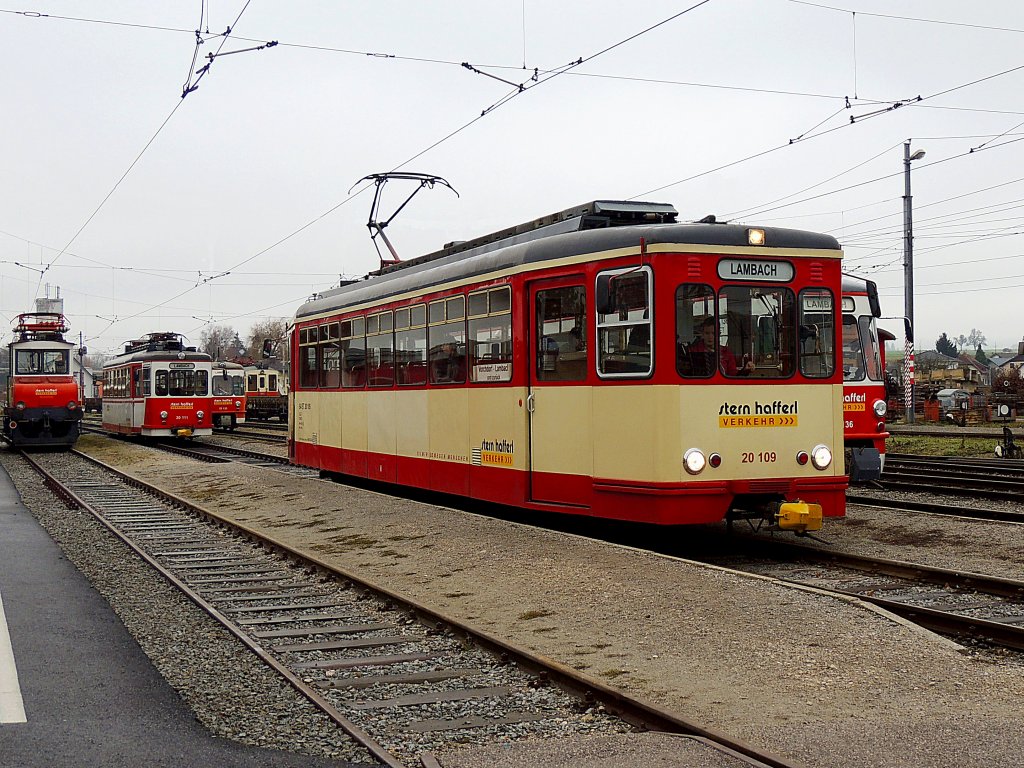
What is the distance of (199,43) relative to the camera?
17.0 metres

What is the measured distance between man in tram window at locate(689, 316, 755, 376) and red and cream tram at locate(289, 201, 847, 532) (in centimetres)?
1

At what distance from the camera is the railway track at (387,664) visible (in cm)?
567

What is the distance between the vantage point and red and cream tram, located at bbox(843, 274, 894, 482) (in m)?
16.2

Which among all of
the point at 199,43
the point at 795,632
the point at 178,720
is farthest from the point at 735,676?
the point at 199,43

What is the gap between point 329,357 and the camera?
1861 cm

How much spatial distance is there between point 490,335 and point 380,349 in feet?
12.4

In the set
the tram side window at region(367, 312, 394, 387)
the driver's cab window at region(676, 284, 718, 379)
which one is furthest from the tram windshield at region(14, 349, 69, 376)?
the driver's cab window at region(676, 284, 718, 379)

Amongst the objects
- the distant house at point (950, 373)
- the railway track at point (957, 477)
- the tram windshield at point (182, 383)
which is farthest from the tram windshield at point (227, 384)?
the distant house at point (950, 373)

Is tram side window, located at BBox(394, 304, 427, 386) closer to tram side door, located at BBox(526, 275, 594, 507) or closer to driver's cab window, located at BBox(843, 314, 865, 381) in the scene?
tram side door, located at BBox(526, 275, 594, 507)

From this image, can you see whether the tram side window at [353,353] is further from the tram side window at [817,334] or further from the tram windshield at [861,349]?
the tram side window at [817,334]

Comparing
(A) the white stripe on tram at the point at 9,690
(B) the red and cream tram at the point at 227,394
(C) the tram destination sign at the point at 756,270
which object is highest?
(C) the tram destination sign at the point at 756,270

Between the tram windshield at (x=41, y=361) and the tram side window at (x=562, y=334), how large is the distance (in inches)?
1028

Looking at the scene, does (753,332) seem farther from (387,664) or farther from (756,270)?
(387,664)

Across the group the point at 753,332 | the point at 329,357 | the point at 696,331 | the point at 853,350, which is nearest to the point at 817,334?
the point at 753,332
